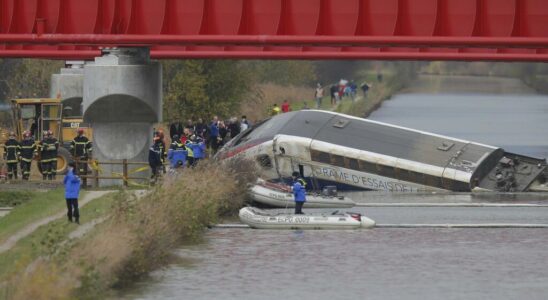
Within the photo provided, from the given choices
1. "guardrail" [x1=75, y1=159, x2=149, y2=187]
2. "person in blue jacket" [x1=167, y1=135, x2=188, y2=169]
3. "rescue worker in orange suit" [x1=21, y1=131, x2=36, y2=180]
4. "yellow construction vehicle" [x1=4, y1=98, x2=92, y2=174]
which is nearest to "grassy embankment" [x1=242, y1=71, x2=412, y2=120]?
"yellow construction vehicle" [x1=4, y1=98, x2=92, y2=174]

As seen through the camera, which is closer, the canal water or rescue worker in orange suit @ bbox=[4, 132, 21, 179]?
the canal water

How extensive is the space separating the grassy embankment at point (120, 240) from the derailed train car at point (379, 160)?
8485 mm

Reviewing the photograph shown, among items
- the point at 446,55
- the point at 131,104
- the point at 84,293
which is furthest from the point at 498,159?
the point at 84,293

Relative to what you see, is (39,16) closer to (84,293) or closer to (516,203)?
(516,203)

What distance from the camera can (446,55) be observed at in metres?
49.1

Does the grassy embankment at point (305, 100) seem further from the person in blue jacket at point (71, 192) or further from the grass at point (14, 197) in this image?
the person in blue jacket at point (71, 192)

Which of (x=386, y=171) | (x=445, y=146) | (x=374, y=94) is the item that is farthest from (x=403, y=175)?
(x=374, y=94)

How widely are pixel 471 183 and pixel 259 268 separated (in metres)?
19.3

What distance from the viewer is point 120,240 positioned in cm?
2706

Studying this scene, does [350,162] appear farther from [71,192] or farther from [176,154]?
[71,192]

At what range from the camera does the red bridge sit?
1736 inches

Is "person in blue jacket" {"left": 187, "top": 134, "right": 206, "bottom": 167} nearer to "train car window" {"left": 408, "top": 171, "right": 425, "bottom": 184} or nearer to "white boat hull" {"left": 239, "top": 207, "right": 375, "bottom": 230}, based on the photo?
"train car window" {"left": 408, "top": 171, "right": 425, "bottom": 184}

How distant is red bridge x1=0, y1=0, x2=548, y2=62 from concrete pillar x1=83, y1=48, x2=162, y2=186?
112 cm

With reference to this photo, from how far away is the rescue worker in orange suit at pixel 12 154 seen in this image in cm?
4638
